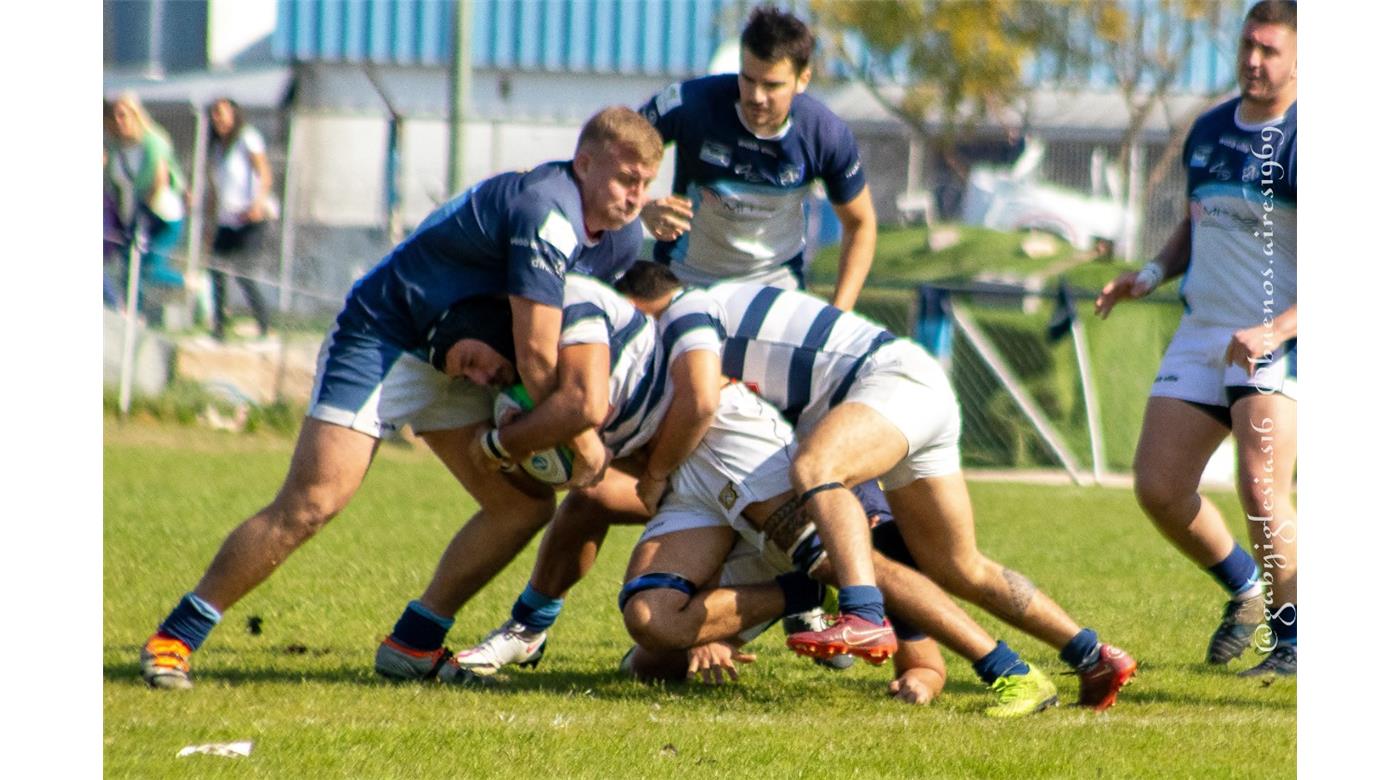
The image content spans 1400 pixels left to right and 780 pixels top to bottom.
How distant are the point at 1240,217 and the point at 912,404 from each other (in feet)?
4.97

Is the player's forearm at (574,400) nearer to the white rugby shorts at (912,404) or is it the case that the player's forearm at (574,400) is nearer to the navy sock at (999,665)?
the white rugby shorts at (912,404)

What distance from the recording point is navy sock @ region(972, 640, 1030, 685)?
526cm

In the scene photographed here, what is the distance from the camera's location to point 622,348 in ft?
17.4

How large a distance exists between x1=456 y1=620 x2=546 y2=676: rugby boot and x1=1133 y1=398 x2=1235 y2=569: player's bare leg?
2.16m

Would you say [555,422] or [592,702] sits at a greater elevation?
[555,422]

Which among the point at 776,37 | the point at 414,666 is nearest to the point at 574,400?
the point at 414,666

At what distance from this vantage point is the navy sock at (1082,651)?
208 inches

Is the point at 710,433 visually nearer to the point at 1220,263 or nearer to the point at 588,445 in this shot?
the point at 588,445

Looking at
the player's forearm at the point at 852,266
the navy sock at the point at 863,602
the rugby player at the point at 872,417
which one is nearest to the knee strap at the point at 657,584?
the rugby player at the point at 872,417

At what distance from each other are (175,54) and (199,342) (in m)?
2.85

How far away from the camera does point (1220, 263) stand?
602 cm

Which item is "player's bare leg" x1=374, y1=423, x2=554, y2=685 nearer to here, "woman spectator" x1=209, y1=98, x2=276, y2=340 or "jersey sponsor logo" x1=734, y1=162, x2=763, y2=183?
"jersey sponsor logo" x1=734, y1=162, x2=763, y2=183

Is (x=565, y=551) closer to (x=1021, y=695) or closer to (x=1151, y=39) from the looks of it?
(x=1021, y=695)

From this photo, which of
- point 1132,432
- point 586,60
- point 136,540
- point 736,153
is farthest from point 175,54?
point 1132,432
